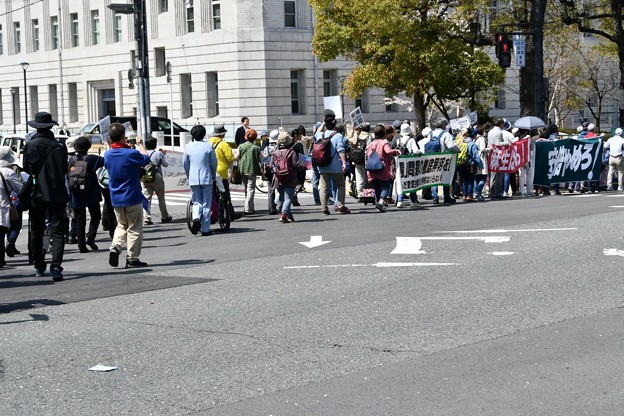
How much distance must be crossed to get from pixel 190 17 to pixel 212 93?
4063 millimetres

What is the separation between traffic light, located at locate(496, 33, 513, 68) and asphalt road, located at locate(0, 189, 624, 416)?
14.9 m

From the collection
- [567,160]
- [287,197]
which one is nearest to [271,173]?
[287,197]

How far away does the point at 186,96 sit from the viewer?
58594mm

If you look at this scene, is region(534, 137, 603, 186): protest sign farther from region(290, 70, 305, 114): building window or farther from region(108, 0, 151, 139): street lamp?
region(290, 70, 305, 114): building window

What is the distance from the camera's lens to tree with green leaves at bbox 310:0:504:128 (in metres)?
37.6

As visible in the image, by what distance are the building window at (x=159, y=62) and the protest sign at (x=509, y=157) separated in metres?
35.7

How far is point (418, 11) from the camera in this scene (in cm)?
3872

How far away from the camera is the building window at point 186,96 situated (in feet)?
Answer: 191

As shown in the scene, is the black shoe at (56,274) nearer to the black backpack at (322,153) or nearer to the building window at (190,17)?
the black backpack at (322,153)

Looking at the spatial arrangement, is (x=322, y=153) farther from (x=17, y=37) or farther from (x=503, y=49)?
(x=17, y=37)

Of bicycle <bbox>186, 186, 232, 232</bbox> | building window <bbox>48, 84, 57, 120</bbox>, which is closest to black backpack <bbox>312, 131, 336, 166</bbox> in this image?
bicycle <bbox>186, 186, 232, 232</bbox>

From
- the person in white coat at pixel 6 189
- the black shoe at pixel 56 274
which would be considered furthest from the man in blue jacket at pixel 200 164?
the black shoe at pixel 56 274

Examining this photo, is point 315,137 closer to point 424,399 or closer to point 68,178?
point 68,178

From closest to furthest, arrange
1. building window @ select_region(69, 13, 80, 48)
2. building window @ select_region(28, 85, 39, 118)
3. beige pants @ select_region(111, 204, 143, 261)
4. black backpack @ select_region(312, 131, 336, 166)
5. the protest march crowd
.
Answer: the protest march crowd → beige pants @ select_region(111, 204, 143, 261) → black backpack @ select_region(312, 131, 336, 166) → building window @ select_region(69, 13, 80, 48) → building window @ select_region(28, 85, 39, 118)
